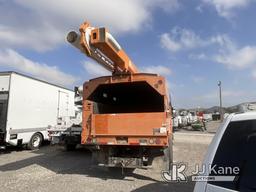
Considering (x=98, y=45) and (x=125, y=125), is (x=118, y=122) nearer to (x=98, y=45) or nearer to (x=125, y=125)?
(x=125, y=125)

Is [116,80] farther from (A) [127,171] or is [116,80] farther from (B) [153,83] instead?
(A) [127,171]

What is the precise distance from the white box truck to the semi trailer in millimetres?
5925

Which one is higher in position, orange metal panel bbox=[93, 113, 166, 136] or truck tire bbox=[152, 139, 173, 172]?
orange metal panel bbox=[93, 113, 166, 136]

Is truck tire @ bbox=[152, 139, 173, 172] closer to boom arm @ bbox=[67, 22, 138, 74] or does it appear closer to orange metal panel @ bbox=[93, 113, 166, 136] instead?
orange metal panel @ bbox=[93, 113, 166, 136]

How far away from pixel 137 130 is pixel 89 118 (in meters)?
1.52

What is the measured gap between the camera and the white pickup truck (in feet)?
7.80

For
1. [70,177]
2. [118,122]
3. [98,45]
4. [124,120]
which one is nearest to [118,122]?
[118,122]

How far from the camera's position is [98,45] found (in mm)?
7742

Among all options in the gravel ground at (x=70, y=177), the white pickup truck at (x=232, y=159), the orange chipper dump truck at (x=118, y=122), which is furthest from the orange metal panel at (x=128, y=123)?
the white pickup truck at (x=232, y=159)

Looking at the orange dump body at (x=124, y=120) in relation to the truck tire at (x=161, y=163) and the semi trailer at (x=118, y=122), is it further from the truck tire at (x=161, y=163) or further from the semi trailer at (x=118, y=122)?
the truck tire at (x=161, y=163)

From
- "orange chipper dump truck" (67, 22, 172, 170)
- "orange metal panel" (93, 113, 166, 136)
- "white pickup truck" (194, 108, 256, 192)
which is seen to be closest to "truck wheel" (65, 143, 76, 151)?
"orange chipper dump truck" (67, 22, 172, 170)

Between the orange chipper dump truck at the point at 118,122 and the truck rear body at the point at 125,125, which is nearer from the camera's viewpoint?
the orange chipper dump truck at the point at 118,122

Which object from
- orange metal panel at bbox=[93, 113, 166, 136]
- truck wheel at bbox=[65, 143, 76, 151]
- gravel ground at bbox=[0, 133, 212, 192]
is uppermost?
orange metal panel at bbox=[93, 113, 166, 136]

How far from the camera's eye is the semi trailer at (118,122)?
7.73 meters
